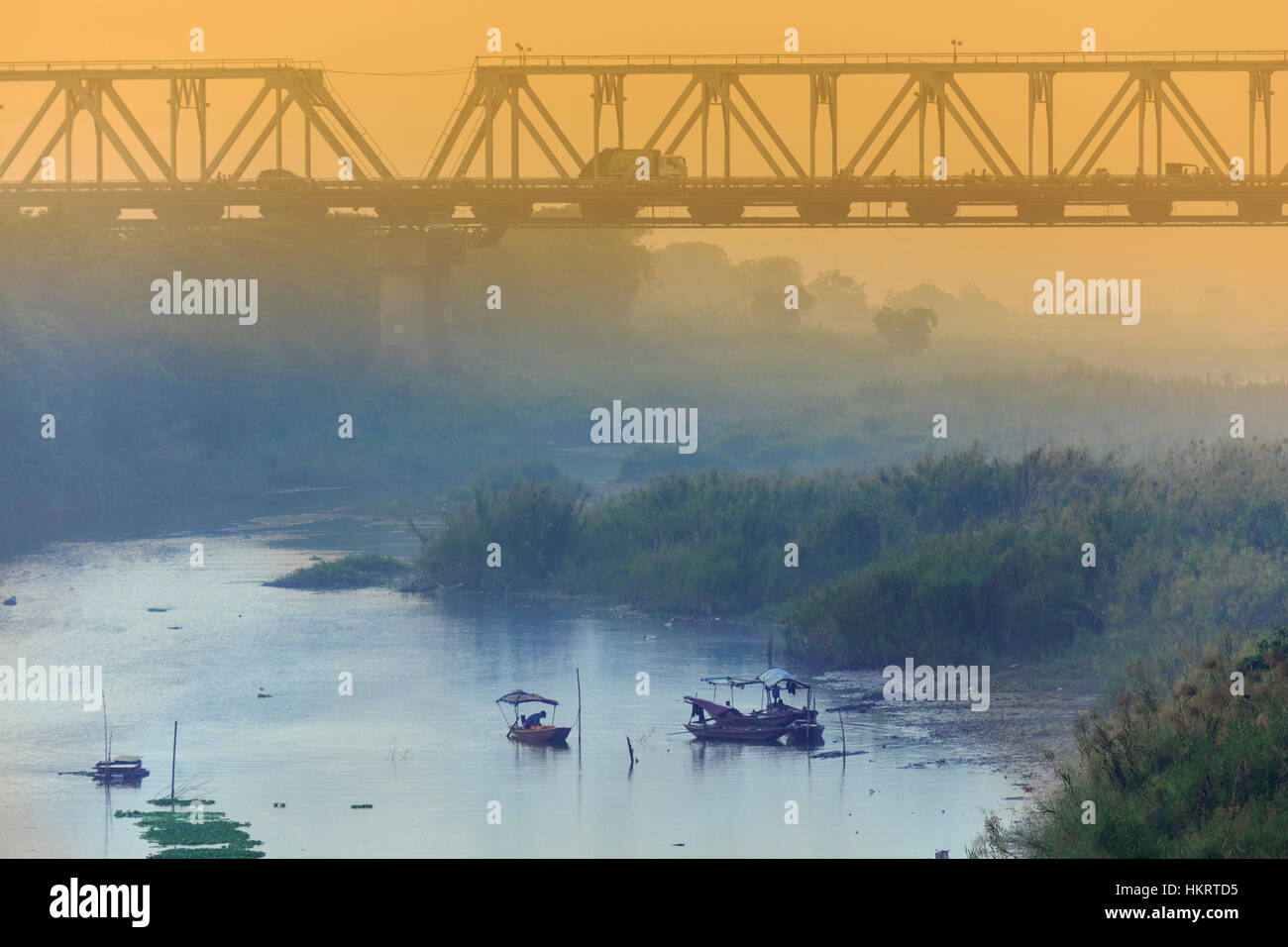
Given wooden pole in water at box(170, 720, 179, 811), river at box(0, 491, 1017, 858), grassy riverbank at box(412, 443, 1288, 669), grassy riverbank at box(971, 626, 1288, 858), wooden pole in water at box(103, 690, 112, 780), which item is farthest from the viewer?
grassy riverbank at box(412, 443, 1288, 669)

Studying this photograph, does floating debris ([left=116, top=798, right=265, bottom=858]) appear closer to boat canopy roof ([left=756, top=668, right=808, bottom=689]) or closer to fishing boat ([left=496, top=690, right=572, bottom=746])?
fishing boat ([left=496, top=690, right=572, bottom=746])

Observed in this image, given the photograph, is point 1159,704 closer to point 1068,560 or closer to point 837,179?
point 1068,560

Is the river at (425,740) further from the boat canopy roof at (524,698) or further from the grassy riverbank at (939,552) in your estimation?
the grassy riverbank at (939,552)

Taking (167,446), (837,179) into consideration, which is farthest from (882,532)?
(167,446)

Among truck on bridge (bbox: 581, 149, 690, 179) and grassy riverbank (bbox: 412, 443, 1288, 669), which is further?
truck on bridge (bbox: 581, 149, 690, 179)

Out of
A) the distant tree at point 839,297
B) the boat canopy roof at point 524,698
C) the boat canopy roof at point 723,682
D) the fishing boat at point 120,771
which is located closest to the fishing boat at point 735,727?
the boat canopy roof at point 723,682

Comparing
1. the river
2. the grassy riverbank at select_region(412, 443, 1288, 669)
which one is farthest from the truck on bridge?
the river

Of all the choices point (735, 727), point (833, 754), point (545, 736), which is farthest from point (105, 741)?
point (833, 754)
